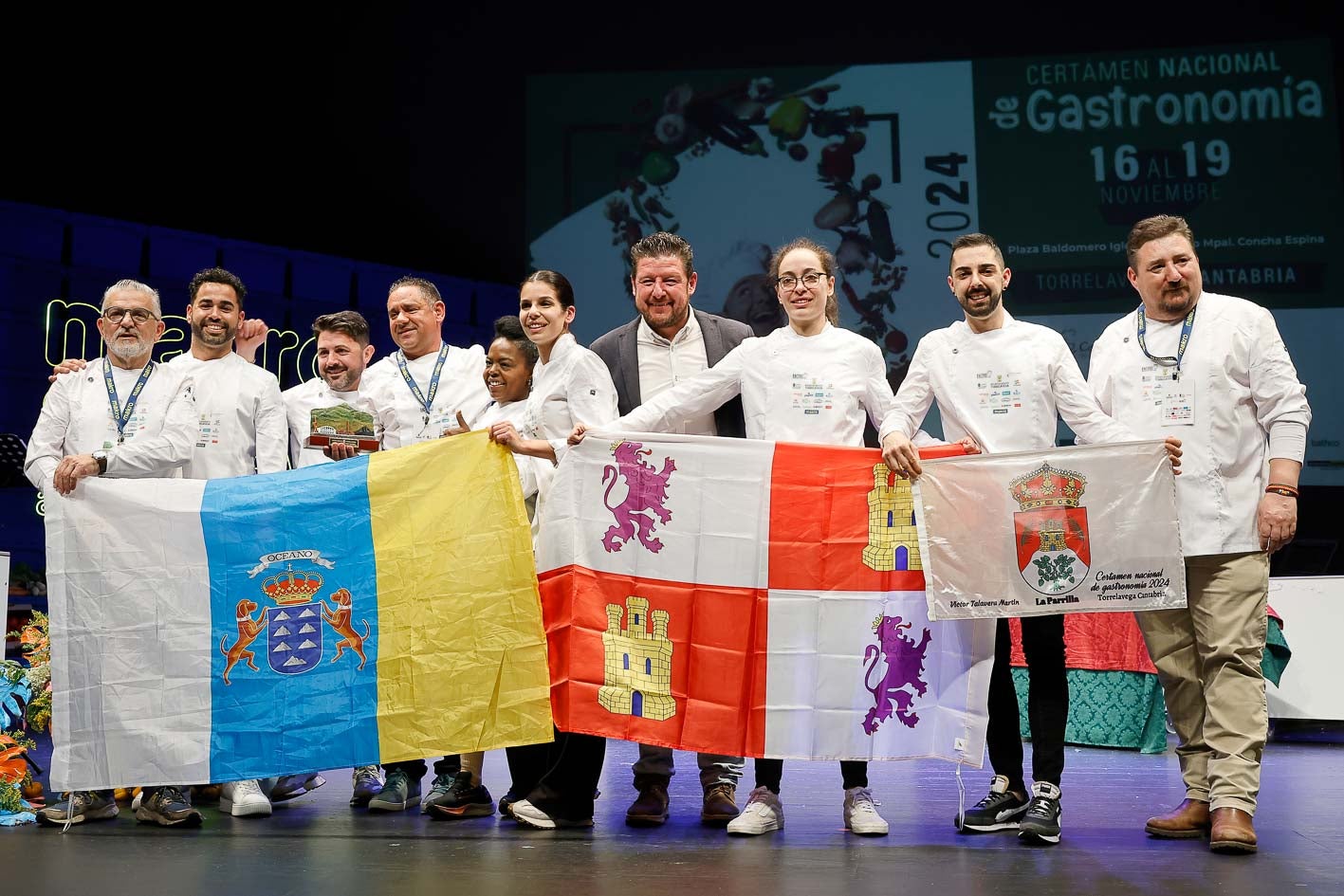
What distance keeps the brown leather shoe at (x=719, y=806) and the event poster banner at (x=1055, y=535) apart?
0.82 metres

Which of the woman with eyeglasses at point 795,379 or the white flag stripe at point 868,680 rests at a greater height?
the woman with eyeglasses at point 795,379

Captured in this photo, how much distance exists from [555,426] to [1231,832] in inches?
84.0

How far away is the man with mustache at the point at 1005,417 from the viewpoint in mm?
3170

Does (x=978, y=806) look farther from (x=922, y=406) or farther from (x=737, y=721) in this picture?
(x=922, y=406)

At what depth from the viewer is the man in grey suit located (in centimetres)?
356

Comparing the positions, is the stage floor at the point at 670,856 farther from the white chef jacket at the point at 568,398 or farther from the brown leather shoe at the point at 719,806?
the white chef jacket at the point at 568,398

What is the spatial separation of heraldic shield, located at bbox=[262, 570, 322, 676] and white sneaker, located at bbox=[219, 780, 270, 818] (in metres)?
0.44

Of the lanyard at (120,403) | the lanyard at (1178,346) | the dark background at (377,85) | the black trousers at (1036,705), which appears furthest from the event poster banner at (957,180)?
the black trousers at (1036,705)

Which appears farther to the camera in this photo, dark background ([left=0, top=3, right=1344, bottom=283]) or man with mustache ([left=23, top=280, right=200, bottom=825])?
dark background ([left=0, top=3, right=1344, bottom=283])

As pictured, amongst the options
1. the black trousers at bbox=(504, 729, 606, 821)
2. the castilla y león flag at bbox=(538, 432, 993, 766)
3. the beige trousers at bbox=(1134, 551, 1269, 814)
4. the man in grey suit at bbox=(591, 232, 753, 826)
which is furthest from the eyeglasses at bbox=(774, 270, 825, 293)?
the black trousers at bbox=(504, 729, 606, 821)

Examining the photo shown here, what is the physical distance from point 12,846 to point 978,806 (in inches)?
101

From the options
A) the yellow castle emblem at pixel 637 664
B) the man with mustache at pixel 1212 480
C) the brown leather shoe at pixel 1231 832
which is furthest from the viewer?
the yellow castle emblem at pixel 637 664

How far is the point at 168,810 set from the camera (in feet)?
10.8

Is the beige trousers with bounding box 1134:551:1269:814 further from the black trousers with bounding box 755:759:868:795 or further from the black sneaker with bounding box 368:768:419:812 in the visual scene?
the black sneaker with bounding box 368:768:419:812
